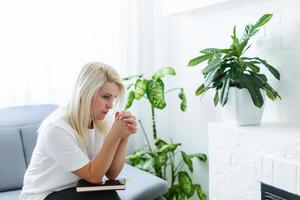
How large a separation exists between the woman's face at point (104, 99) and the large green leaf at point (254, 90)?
26.0 inches

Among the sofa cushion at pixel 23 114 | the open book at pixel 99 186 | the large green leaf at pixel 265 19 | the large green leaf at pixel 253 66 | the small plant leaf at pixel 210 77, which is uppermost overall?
the large green leaf at pixel 265 19

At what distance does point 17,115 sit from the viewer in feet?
8.31

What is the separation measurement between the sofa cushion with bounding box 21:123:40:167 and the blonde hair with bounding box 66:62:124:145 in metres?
0.79

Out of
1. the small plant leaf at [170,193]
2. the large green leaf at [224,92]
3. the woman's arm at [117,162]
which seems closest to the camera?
the woman's arm at [117,162]

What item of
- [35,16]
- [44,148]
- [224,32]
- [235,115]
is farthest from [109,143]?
[35,16]

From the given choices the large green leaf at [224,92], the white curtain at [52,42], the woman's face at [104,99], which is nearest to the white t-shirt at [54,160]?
the woman's face at [104,99]

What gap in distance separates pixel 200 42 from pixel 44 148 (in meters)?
1.53

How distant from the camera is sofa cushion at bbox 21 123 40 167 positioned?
2.41m

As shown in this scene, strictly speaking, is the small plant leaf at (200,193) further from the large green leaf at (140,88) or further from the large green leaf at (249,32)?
the large green leaf at (249,32)

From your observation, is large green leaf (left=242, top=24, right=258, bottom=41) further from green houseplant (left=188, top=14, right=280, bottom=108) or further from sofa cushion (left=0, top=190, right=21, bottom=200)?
sofa cushion (left=0, top=190, right=21, bottom=200)

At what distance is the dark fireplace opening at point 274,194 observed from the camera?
1805mm

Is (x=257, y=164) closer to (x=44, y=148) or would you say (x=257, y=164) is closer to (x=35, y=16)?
(x=44, y=148)

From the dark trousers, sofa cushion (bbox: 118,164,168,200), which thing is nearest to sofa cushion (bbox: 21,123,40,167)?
sofa cushion (bbox: 118,164,168,200)

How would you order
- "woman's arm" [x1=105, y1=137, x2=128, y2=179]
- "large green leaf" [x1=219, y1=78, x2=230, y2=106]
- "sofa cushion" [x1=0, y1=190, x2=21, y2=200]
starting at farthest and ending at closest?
"sofa cushion" [x1=0, y1=190, x2=21, y2=200] → "large green leaf" [x1=219, y1=78, x2=230, y2=106] → "woman's arm" [x1=105, y1=137, x2=128, y2=179]
